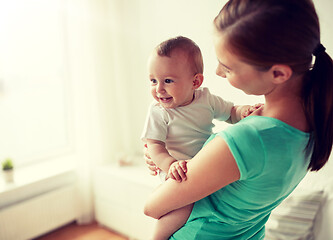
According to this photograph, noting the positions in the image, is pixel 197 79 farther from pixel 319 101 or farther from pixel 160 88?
pixel 319 101

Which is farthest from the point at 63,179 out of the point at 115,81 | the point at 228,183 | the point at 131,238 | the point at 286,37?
the point at 286,37

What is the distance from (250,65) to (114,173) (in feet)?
7.28

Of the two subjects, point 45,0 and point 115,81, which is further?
point 115,81

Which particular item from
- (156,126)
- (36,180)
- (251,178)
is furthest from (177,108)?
(36,180)

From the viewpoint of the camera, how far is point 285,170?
69 cm

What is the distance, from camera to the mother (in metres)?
0.61

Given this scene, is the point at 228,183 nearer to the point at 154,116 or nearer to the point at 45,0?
the point at 154,116

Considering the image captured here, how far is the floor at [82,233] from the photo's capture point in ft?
8.86

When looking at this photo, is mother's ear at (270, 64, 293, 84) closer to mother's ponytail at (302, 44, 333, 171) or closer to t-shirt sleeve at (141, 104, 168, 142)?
mother's ponytail at (302, 44, 333, 171)

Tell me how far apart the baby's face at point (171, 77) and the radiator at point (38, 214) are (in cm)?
200

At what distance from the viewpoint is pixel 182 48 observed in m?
1.00

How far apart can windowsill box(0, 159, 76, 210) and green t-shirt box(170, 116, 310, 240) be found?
2002 mm

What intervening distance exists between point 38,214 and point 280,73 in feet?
8.31

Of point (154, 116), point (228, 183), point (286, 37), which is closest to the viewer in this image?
point (286, 37)
